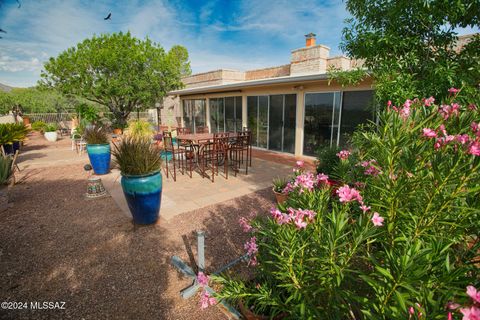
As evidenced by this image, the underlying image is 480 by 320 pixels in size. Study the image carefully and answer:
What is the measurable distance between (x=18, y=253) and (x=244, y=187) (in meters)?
3.73

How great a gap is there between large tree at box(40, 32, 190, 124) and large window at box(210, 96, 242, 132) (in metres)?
4.34

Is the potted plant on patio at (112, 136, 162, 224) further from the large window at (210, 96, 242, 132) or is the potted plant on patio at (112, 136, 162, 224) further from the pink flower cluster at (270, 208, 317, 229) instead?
the large window at (210, 96, 242, 132)

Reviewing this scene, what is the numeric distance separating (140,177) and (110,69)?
12135mm

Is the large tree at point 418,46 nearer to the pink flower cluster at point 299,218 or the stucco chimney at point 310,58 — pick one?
the pink flower cluster at point 299,218

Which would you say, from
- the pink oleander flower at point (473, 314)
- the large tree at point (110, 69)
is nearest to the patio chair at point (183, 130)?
the large tree at point (110, 69)

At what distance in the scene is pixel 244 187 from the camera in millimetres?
5062

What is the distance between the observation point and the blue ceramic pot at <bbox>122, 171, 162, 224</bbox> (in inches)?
124

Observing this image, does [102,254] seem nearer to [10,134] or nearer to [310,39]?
[10,134]

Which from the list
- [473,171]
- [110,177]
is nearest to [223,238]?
[473,171]

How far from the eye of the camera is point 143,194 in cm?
318

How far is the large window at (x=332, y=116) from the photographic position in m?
6.30

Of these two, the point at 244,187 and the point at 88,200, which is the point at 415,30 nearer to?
the point at 244,187

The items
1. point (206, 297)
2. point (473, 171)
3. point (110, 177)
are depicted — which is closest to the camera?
point (473, 171)

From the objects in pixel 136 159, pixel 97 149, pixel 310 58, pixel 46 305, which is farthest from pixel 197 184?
pixel 310 58
